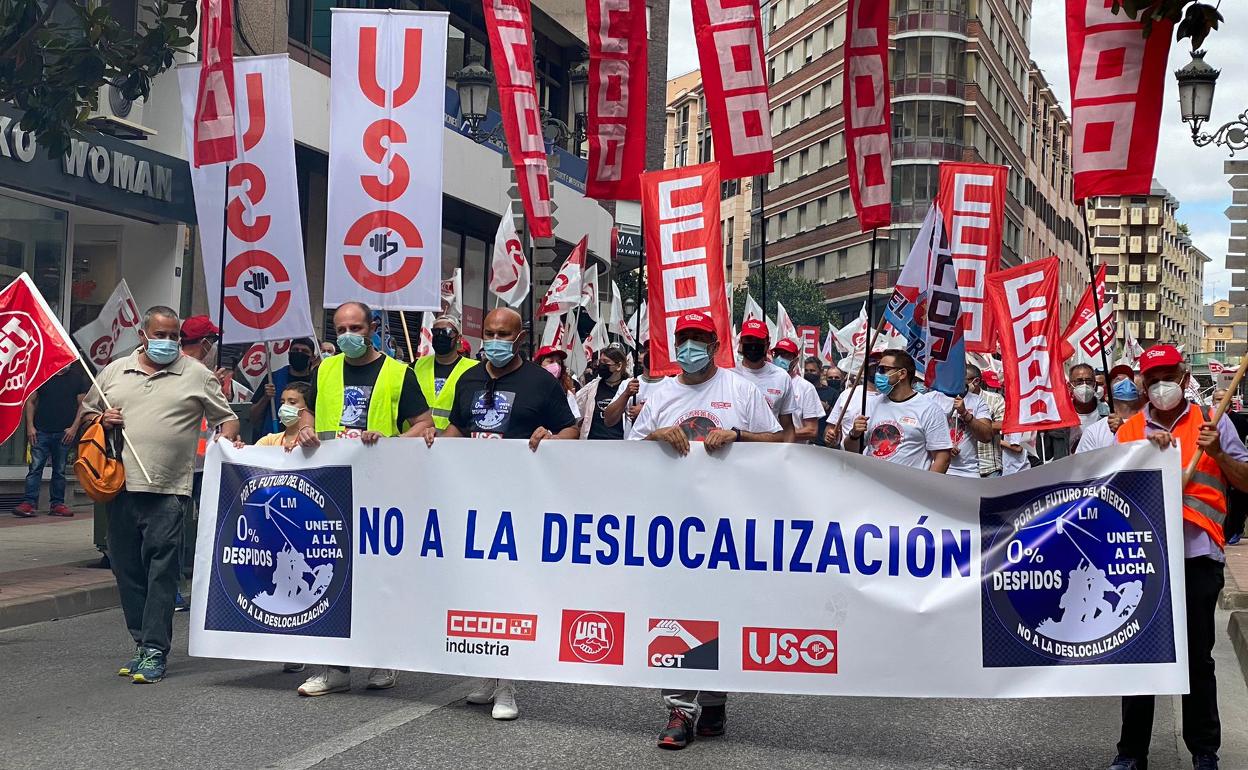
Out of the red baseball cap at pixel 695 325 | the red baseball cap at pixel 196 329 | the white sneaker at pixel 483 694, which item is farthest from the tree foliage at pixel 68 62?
the white sneaker at pixel 483 694

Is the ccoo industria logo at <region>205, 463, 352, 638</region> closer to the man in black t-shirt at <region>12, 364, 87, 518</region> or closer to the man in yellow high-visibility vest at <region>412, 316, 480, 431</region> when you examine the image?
the man in yellow high-visibility vest at <region>412, 316, 480, 431</region>

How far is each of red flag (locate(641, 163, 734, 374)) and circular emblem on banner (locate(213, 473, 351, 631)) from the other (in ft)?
16.2

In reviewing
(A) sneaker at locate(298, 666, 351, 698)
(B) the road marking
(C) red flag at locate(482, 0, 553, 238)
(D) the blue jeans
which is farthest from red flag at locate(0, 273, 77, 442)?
(D) the blue jeans

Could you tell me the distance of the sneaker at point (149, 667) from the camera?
7.93 metres

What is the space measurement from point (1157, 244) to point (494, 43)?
499 feet

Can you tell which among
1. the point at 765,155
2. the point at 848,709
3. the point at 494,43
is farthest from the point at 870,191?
the point at 848,709

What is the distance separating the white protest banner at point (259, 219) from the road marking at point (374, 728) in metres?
4.73

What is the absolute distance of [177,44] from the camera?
1148cm

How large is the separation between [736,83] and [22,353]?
576 cm

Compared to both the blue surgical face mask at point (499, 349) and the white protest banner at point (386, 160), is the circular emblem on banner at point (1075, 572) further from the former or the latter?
the white protest banner at point (386, 160)

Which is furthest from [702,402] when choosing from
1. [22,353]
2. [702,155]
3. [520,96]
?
[702,155]

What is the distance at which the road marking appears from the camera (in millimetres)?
6137

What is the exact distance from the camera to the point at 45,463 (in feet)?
54.1

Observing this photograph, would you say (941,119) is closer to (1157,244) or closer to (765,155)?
(765,155)
